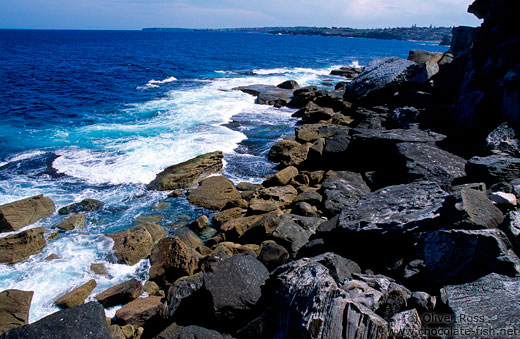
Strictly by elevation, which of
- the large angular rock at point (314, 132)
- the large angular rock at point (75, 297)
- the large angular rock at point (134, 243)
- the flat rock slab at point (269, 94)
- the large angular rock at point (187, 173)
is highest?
the flat rock slab at point (269, 94)

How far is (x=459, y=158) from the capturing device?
7.95 m

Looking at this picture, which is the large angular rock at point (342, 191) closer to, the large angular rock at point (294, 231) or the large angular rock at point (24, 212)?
the large angular rock at point (294, 231)

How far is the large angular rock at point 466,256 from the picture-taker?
3.67m

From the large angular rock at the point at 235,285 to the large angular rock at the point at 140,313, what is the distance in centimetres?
126

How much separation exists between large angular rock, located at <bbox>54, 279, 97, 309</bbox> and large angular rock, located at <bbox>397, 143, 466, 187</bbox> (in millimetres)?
7489

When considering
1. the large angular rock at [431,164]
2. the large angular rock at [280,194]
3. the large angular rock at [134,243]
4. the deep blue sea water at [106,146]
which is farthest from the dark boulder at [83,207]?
the large angular rock at [431,164]

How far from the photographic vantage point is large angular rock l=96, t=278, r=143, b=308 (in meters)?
6.18

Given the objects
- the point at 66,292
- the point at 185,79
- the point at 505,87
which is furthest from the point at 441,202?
the point at 185,79

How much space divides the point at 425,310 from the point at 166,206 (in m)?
7.91

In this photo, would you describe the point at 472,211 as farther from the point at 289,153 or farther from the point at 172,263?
the point at 289,153

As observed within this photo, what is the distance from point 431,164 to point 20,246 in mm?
9994

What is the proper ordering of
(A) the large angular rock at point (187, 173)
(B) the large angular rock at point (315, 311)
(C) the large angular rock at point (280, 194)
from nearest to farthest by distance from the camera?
(B) the large angular rock at point (315, 311), (C) the large angular rock at point (280, 194), (A) the large angular rock at point (187, 173)

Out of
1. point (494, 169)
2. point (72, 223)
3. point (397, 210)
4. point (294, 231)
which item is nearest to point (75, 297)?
point (72, 223)

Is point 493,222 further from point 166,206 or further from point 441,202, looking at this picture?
point 166,206
